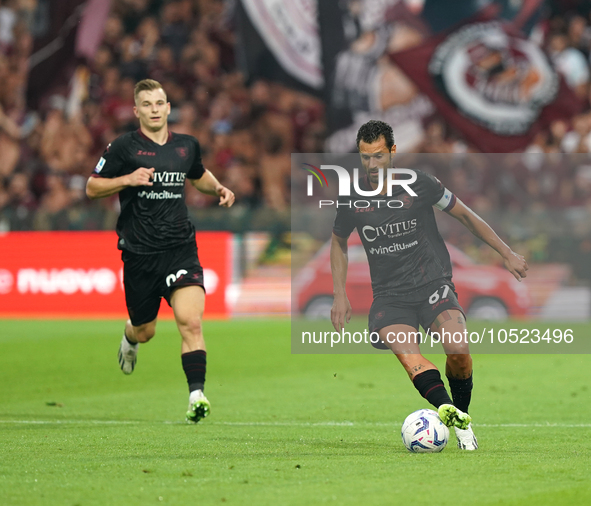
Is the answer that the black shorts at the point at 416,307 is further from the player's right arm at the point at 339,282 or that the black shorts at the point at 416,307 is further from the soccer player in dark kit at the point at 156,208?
the soccer player in dark kit at the point at 156,208

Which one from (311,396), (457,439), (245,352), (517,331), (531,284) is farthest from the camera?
(531,284)

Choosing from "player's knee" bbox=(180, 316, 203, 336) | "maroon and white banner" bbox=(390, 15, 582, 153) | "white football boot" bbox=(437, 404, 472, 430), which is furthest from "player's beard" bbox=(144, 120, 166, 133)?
"maroon and white banner" bbox=(390, 15, 582, 153)

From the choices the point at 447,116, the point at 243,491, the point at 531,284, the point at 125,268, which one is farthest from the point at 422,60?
the point at 243,491

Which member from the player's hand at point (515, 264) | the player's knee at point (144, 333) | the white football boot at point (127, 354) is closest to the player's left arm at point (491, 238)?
the player's hand at point (515, 264)

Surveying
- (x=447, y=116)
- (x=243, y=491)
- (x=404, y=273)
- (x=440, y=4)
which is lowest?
(x=243, y=491)

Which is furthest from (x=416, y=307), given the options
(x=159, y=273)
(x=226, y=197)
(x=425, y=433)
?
(x=159, y=273)

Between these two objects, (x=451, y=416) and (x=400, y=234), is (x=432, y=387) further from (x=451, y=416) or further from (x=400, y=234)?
(x=400, y=234)

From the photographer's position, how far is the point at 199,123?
61.4 feet

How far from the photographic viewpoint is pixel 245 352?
1337 centimetres

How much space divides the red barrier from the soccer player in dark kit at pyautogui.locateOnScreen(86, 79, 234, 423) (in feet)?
32.0

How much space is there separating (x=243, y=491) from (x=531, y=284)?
12697 millimetres

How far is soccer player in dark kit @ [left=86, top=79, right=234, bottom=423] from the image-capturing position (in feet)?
25.0

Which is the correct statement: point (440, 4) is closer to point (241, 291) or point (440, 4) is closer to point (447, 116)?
point (447, 116)

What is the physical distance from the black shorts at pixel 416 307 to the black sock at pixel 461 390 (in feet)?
1.34
